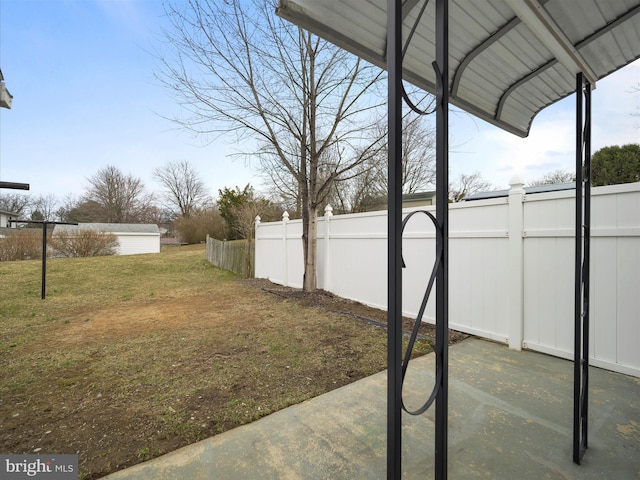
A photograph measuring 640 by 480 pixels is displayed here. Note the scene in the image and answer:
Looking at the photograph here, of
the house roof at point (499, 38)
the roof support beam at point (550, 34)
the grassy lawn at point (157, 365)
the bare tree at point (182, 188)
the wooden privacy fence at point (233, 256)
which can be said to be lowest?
the grassy lawn at point (157, 365)

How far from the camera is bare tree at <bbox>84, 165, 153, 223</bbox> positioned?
23.8 m

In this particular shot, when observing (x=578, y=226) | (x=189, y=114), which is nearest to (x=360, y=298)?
(x=578, y=226)

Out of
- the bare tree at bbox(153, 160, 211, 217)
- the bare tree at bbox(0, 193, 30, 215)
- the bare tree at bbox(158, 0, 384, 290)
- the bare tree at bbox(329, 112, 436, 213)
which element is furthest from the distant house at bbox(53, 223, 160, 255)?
the bare tree at bbox(158, 0, 384, 290)

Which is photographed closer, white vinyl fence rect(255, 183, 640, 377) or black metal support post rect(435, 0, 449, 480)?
black metal support post rect(435, 0, 449, 480)

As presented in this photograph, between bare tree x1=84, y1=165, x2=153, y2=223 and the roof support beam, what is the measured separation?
29.0 m

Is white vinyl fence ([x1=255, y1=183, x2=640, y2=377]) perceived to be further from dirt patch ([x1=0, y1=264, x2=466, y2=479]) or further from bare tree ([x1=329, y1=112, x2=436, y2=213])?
bare tree ([x1=329, y1=112, x2=436, y2=213])

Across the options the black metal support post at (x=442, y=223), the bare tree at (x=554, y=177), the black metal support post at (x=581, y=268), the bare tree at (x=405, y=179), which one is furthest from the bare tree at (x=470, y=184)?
the black metal support post at (x=442, y=223)

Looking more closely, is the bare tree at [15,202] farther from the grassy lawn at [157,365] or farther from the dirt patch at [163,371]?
the dirt patch at [163,371]

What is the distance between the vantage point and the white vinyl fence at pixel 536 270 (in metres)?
2.33

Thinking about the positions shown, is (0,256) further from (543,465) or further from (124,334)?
(543,465)

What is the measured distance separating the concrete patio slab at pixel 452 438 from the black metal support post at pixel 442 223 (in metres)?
0.75

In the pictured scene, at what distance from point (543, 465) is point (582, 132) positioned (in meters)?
1.61

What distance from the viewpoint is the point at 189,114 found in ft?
17.4

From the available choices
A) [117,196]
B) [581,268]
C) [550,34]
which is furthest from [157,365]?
[117,196]
